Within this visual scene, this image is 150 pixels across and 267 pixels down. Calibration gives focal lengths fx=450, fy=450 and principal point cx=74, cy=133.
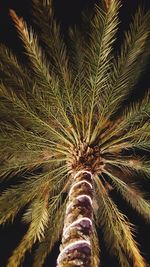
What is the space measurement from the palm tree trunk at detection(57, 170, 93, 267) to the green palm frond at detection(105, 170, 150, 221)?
1683mm

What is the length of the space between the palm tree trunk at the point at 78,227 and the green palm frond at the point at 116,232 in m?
1.29

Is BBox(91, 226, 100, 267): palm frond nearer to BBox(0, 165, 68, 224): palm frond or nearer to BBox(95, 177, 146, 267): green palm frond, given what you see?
BBox(95, 177, 146, 267): green palm frond

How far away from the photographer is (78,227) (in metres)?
6.54

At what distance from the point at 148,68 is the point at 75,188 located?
12.5 ft

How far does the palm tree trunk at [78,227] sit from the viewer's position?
604cm

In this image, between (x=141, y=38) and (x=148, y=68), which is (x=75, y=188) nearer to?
(x=141, y=38)

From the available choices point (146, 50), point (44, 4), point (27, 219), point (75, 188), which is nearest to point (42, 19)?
point (44, 4)

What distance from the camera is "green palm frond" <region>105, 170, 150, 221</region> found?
9195mm

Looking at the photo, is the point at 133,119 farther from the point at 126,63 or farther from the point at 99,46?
the point at 99,46

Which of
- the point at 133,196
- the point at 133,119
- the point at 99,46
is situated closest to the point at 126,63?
the point at 99,46

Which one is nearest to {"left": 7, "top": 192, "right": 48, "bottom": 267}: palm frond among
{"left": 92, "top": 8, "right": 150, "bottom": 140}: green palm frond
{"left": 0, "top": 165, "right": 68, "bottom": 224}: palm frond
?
{"left": 0, "top": 165, "right": 68, "bottom": 224}: palm frond

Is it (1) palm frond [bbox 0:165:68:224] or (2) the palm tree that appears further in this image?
(1) palm frond [bbox 0:165:68:224]

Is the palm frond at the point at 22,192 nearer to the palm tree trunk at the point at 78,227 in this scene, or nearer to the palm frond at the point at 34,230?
the palm frond at the point at 34,230

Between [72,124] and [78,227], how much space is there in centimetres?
281
